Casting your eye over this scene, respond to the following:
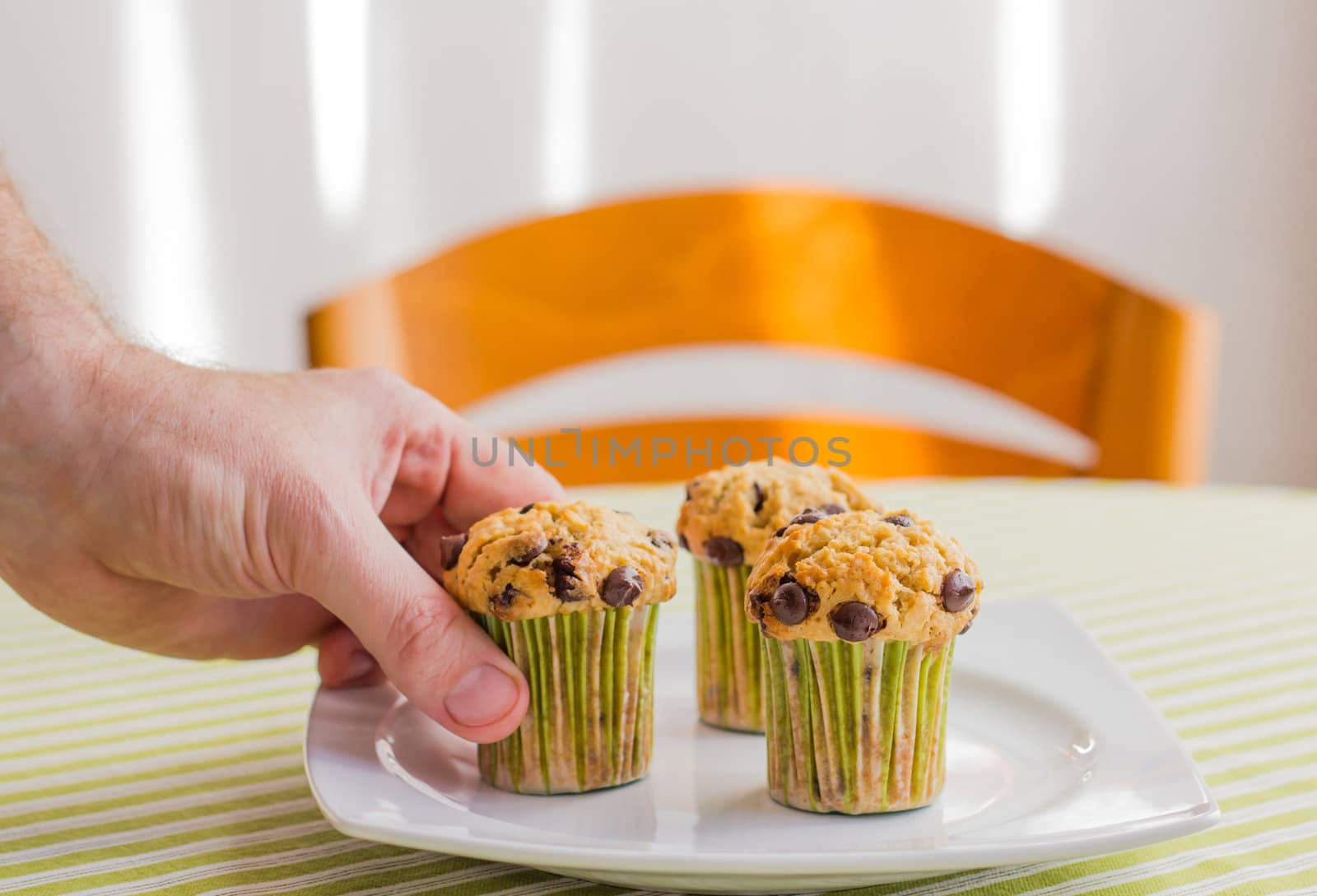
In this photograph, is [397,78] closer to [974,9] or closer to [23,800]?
[974,9]

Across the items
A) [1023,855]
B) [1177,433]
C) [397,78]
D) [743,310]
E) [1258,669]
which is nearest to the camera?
Answer: [1023,855]

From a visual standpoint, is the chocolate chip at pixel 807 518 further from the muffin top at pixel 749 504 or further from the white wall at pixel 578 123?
the white wall at pixel 578 123

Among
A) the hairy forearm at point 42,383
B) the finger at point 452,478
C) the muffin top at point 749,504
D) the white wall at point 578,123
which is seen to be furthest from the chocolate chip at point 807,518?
the white wall at point 578,123

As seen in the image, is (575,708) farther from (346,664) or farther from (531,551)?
(346,664)

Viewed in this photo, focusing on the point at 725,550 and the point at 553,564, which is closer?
the point at 553,564

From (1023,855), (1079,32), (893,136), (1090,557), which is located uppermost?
(1079,32)

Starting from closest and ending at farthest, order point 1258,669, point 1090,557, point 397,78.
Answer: point 1258,669, point 1090,557, point 397,78

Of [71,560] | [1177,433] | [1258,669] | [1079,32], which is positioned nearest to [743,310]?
[1177,433]

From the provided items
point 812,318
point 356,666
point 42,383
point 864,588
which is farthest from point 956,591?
point 812,318
